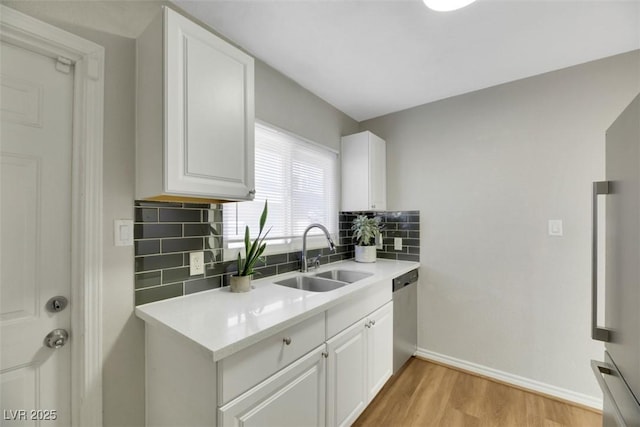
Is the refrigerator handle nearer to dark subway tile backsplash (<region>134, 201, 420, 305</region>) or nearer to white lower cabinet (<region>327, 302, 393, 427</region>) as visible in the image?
white lower cabinet (<region>327, 302, 393, 427</region>)

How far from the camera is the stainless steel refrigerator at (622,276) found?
0.72 m

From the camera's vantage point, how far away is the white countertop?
3.17ft

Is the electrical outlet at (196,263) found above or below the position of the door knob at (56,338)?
above

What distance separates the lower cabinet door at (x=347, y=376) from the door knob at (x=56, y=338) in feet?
3.83

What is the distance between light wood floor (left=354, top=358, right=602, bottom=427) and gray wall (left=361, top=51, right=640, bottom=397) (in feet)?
0.58

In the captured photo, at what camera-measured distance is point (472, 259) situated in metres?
2.34

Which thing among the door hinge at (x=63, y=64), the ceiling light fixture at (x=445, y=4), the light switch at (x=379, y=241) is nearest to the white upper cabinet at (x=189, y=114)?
the door hinge at (x=63, y=64)

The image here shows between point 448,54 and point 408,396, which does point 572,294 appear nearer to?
point 408,396

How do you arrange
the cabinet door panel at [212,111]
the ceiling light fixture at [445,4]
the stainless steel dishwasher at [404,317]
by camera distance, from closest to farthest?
1. the cabinet door panel at [212,111]
2. the ceiling light fixture at [445,4]
3. the stainless steel dishwasher at [404,317]

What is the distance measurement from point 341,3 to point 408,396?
2613 millimetres

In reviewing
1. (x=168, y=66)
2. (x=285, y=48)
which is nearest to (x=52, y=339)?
(x=168, y=66)

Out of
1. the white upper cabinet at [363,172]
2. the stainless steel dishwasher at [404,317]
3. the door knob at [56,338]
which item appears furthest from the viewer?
the white upper cabinet at [363,172]

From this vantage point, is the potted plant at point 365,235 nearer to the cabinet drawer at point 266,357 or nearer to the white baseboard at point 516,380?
the white baseboard at point 516,380

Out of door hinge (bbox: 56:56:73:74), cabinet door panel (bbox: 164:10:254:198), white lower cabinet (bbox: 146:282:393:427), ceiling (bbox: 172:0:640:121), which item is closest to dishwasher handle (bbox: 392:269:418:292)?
white lower cabinet (bbox: 146:282:393:427)
